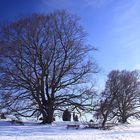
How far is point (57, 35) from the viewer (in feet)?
82.0

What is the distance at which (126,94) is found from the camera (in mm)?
45094

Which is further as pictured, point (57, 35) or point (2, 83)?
point (57, 35)

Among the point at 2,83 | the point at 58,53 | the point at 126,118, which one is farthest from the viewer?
the point at 126,118

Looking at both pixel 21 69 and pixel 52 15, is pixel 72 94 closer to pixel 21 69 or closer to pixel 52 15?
pixel 21 69

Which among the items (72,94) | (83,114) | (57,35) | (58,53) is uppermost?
(57,35)

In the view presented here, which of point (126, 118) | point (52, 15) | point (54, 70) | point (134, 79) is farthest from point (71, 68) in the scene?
point (134, 79)

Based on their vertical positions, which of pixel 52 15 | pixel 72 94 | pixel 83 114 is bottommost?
pixel 83 114

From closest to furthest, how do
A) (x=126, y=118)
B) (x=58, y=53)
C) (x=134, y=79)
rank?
(x=58, y=53), (x=126, y=118), (x=134, y=79)

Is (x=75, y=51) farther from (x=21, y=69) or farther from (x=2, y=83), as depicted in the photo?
(x=2, y=83)

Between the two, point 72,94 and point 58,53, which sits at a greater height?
point 58,53

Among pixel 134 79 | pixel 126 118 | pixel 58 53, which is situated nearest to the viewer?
pixel 58 53

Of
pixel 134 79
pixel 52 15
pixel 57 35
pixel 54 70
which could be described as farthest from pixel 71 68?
pixel 134 79

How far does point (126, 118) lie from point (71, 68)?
68.1 ft

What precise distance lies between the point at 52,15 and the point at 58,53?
11.2 ft
